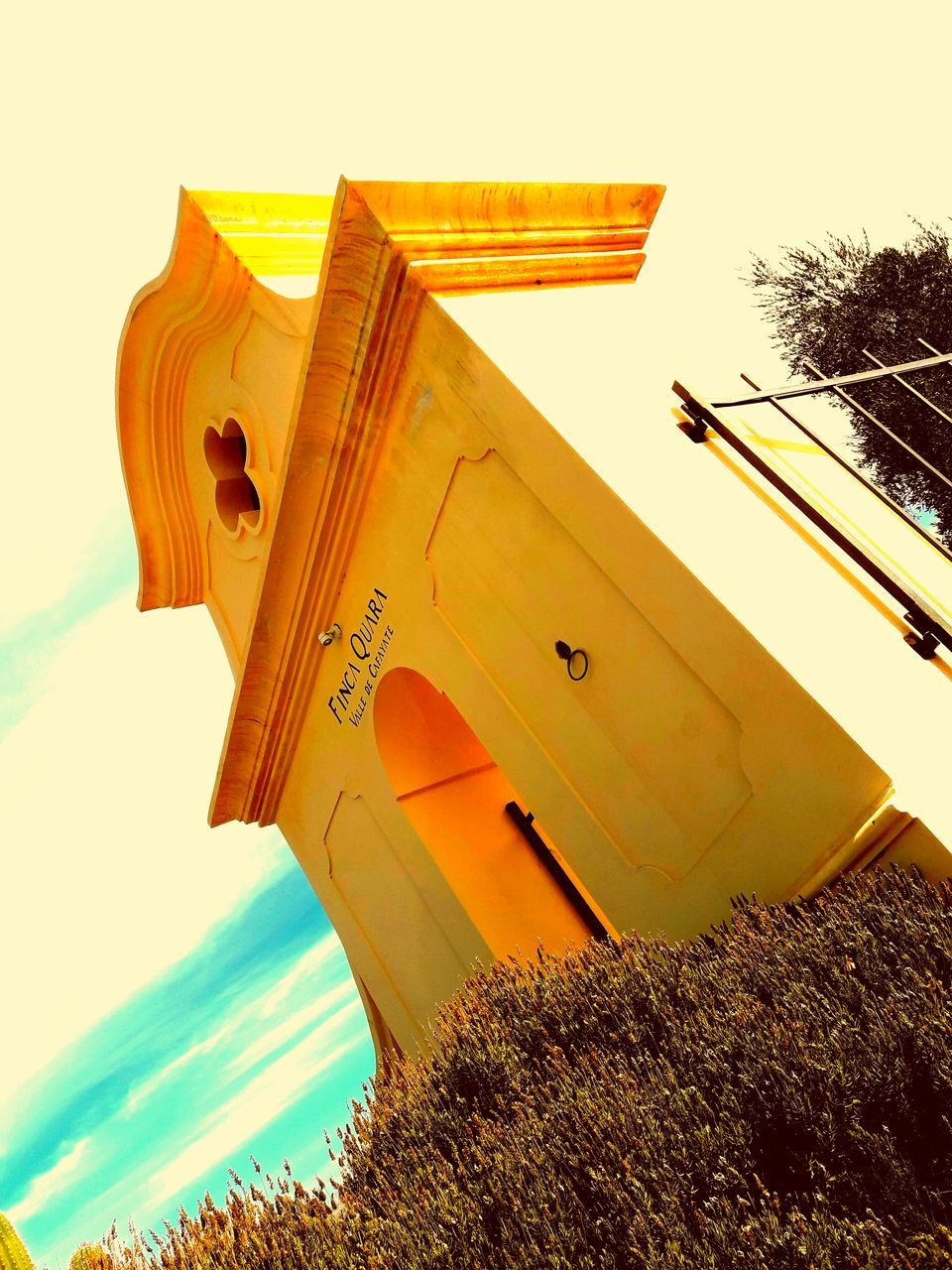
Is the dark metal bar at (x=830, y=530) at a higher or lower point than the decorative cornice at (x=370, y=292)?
lower

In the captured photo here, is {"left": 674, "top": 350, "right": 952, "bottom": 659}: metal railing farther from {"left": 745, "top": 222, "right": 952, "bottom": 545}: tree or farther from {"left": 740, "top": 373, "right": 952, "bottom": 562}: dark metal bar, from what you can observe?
{"left": 745, "top": 222, "right": 952, "bottom": 545}: tree

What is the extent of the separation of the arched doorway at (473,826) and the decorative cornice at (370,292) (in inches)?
44.1

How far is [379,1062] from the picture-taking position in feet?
34.5

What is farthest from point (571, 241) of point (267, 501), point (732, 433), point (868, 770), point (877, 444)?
point (877, 444)

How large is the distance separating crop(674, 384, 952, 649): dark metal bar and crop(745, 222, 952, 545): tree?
13721mm

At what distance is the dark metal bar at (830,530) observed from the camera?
5.41 meters

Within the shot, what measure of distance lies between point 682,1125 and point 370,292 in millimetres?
5579

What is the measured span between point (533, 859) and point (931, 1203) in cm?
624

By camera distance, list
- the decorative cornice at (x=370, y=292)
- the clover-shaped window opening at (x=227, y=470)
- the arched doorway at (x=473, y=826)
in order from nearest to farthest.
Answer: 1. the decorative cornice at (x=370, y=292)
2. the arched doorway at (x=473, y=826)
3. the clover-shaped window opening at (x=227, y=470)

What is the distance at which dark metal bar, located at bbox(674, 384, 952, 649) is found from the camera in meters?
5.41

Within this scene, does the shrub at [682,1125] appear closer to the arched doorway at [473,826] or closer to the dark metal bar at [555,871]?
the arched doorway at [473,826]

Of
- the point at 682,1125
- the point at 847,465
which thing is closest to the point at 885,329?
the point at 847,465

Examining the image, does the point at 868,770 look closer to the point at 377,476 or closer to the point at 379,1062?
the point at 377,476

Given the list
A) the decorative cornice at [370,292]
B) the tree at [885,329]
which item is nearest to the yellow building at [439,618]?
the decorative cornice at [370,292]
